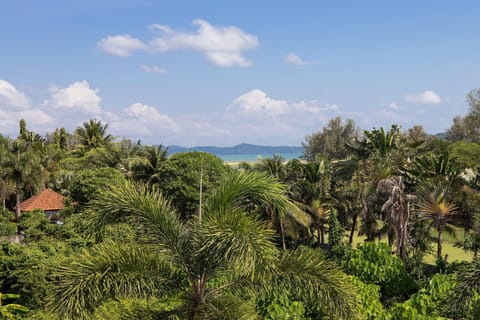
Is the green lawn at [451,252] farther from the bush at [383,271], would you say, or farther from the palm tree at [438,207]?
the bush at [383,271]

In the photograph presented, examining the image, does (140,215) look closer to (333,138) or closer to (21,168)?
(21,168)

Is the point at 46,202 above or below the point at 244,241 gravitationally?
below

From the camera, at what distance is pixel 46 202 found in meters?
39.2

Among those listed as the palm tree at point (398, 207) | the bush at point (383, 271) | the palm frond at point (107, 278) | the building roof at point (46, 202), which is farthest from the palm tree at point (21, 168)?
the palm frond at point (107, 278)

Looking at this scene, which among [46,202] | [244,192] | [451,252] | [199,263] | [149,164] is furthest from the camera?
[46,202]

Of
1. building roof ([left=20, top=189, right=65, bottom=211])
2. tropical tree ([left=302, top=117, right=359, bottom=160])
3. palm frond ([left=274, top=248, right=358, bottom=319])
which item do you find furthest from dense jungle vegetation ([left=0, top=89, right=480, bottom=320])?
tropical tree ([left=302, top=117, right=359, bottom=160])

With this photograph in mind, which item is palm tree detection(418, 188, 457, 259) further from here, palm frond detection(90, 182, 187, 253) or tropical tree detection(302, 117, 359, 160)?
tropical tree detection(302, 117, 359, 160)

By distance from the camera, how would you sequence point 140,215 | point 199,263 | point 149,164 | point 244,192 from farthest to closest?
point 149,164 → point 244,192 → point 140,215 → point 199,263

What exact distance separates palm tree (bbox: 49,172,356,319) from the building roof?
32971 millimetres

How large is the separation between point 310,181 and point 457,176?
396 inches

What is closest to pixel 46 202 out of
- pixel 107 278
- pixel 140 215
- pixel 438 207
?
pixel 438 207

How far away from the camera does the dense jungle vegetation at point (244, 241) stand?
25.6ft

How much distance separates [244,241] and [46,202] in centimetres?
3678

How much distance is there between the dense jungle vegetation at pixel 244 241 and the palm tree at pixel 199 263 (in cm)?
3
